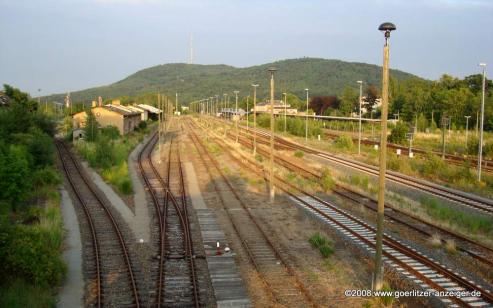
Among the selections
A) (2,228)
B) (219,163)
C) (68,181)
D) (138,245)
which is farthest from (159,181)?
(2,228)

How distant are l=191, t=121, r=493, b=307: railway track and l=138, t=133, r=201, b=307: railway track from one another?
5229mm

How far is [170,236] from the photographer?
18141 millimetres

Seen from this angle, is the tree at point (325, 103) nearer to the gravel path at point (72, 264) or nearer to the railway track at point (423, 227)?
the railway track at point (423, 227)

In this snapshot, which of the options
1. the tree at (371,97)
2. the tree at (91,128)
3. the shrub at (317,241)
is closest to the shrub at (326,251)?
the shrub at (317,241)

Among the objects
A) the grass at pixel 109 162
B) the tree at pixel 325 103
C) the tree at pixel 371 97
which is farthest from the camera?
the tree at pixel 325 103

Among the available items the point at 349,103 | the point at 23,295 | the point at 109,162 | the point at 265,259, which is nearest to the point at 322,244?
the point at 265,259

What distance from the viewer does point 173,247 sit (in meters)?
16.8

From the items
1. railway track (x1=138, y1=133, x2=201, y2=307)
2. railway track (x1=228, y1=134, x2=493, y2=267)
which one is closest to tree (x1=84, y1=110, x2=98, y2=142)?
railway track (x1=138, y1=133, x2=201, y2=307)

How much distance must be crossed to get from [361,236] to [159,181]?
16.0 m

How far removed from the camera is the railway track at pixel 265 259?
12.4 meters

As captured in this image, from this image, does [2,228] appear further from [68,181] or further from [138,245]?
Result: [68,181]

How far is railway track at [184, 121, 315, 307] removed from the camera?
12.4 m

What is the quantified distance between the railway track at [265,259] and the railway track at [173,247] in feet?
5.60

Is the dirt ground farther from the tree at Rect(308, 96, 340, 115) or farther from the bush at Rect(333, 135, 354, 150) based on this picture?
the tree at Rect(308, 96, 340, 115)
